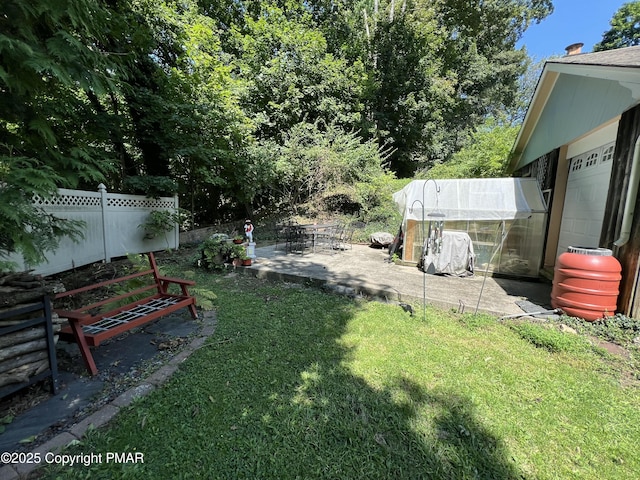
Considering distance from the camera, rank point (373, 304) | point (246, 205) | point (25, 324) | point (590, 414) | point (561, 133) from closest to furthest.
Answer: point (25, 324) < point (590, 414) < point (373, 304) < point (561, 133) < point (246, 205)

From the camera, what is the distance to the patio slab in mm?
4874

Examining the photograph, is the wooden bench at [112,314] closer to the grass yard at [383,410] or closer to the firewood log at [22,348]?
the firewood log at [22,348]

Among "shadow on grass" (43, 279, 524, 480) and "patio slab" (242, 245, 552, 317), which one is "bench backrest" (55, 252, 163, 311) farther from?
"patio slab" (242, 245, 552, 317)

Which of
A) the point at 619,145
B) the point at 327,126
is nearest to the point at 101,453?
the point at 619,145

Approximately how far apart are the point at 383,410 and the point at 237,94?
39.3 feet

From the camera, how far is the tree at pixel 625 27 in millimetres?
22328

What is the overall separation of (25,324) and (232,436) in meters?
1.89

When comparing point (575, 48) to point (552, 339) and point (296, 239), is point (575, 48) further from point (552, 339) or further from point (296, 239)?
point (296, 239)

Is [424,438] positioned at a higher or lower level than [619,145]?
lower

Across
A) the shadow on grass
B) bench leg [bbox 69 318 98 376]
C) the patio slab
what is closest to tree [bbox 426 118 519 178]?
the patio slab

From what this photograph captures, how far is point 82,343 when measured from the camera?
8.59 feet

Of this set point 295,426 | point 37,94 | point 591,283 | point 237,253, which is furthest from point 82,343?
point 591,283

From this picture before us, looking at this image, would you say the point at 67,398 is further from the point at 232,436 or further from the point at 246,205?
the point at 246,205

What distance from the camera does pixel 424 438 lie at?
82.4 inches
